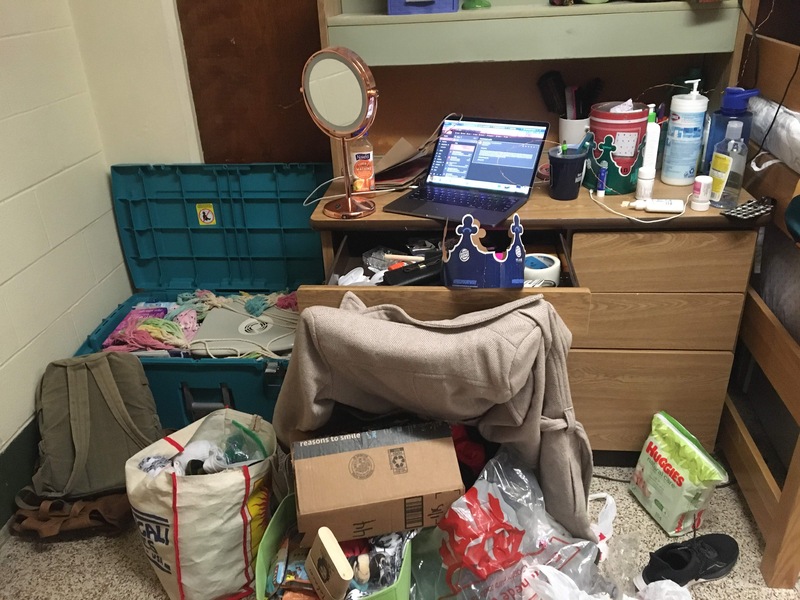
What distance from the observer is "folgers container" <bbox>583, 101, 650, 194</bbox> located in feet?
5.16

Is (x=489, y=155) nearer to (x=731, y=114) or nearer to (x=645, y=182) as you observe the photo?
(x=645, y=182)

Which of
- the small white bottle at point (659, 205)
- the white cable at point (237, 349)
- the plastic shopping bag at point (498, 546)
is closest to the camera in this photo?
the plastic shopping bag at point (498, 546)

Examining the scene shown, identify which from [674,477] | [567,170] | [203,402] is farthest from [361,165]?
[674,477]

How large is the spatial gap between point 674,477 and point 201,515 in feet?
3.59

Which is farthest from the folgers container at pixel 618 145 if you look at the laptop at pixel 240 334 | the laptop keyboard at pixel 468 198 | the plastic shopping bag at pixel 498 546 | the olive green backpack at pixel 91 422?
the olive green backpack at pixel 91 422

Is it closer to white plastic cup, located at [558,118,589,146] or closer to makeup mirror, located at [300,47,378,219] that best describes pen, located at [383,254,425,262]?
makeup mirror, located at [300,47,378,219]

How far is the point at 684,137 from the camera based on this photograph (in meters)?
1.56

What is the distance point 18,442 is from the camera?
66.9 inches

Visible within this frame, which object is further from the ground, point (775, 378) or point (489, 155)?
point (489, 155)

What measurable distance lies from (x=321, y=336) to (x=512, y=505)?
558mm

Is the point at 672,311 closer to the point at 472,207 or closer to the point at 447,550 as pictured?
the point at 472,207

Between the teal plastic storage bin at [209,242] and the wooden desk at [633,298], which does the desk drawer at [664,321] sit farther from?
the teal plastic storage bin at [209,242]

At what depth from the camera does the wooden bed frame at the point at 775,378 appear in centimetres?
138

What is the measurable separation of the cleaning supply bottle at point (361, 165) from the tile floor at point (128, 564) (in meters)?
1.02
